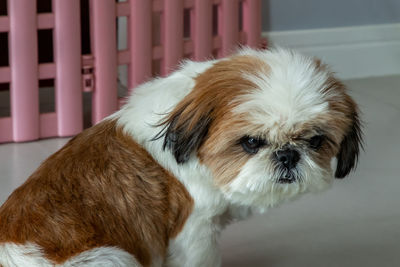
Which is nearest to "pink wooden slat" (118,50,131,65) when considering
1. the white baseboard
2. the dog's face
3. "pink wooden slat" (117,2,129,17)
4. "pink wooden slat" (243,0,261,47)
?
"pink wooden slat" (117,2,129,17)

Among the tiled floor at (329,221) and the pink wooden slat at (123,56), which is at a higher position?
the pink wooden slat at (123,56)

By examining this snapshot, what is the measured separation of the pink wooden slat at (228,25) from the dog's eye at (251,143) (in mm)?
1561

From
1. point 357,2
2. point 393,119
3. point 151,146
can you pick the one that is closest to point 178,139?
point 151,146

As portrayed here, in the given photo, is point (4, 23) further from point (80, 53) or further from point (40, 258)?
point (40, 258)

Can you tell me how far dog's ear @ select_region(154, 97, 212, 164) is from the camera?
162cm

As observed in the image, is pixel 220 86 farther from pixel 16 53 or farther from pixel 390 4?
pixel 390 4

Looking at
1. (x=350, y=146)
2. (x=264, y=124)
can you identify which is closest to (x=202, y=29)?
(x=350, y=146)

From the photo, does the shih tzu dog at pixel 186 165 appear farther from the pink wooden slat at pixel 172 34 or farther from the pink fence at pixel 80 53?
the pink wooden slat at pixel 172 34

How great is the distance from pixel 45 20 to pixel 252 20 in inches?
32.7

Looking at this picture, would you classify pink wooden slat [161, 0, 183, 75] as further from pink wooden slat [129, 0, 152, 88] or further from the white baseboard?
the white baseboard

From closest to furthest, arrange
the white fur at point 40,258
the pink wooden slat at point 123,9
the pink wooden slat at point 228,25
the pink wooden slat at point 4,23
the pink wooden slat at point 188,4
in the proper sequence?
the white fur at point 40,258 → the pink wooden slat at point 4,23 → the pink wooden slat at point 123,9 → the pink wooden slat at point 188,4 → the pink wooden slat at point 228,25

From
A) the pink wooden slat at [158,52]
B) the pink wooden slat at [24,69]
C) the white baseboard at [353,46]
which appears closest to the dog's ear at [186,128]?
the pink wooden slat at [24,69]

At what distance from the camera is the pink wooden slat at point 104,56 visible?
288 cm

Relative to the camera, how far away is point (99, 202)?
1666 mm
